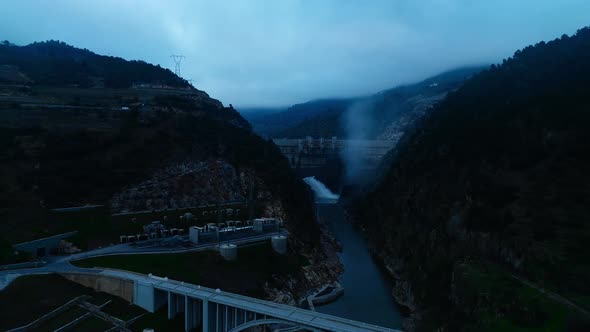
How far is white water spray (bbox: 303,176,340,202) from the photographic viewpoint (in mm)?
118387

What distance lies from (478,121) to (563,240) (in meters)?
32.9

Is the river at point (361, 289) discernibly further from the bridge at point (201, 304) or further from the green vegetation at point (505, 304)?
the bridge at point (201, 304)

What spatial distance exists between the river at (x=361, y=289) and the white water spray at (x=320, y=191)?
33035 mm

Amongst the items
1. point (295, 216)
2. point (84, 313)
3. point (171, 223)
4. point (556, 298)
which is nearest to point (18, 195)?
point (171, 223)

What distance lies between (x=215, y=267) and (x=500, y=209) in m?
27.6

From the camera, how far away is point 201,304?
120 ft

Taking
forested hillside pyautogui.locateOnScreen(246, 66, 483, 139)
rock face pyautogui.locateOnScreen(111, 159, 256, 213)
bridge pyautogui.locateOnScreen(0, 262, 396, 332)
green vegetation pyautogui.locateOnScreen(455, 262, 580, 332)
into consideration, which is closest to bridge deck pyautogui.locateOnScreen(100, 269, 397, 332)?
bridge pyautogui.locateOnScreen(0, 262, 396, 332)

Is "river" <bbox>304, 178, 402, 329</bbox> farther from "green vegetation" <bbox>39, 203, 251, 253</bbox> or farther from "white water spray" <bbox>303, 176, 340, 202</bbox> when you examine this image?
"white water spray" <bbox>303, 176, 340, 202</bbox>

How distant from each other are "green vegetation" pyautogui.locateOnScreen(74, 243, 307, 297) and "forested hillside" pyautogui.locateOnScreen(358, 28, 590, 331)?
14.1 meters

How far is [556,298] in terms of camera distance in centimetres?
3111

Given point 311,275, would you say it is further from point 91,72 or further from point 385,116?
point 385,116

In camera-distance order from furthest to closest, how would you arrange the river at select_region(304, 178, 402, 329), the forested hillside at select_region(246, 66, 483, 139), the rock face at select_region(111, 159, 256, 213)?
the forested hillside at select_region(246, 66, 483, 139) < the rock face at select_region(111, 159, 256, 213) < the river at select_region(304, 178, 402, 329)

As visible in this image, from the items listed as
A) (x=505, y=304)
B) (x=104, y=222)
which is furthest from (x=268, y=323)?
(x=104, y=222)

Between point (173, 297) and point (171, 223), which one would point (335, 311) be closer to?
point (173, 297)
